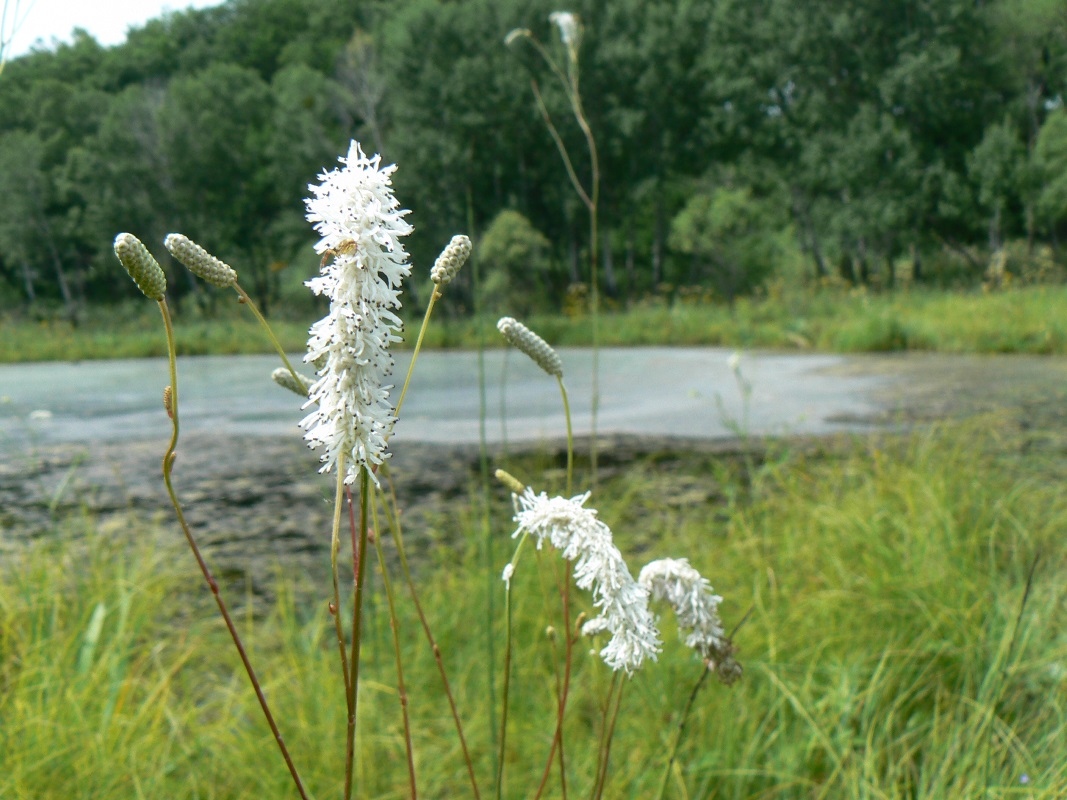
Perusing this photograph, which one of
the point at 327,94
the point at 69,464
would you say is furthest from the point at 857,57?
the point at 69,464

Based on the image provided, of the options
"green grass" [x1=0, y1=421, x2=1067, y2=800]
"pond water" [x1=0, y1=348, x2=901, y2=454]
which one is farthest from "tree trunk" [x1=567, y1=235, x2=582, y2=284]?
"green grass" [x1=0, y1=421, x2=1067, y2=800]

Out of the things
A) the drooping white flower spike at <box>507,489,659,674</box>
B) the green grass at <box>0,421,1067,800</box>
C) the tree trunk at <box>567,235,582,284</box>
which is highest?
the tree trunk at <box>567,235,582,284</box>

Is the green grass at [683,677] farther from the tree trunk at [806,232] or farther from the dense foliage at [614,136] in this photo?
the tree trunk at [806,232]

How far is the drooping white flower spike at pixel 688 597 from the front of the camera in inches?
30.8

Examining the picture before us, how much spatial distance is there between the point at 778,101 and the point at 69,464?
22.8 metres

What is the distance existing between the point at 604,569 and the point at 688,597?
0.77 feet

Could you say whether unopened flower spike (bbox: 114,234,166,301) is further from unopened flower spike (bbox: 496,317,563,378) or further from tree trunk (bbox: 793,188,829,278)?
tree trunk (bbox: 793,188,829,278)

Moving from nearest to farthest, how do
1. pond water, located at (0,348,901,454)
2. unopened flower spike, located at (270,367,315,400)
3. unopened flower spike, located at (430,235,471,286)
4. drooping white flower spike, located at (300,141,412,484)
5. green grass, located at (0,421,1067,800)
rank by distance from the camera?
drooping white flower spike, located at (300,141,412,484), unopened flower spike, located at (430,235,471,286), unopened flower spike, located at (270,367,315,400), green grass, located at (0,421,1067,800), pond water, located at (0,348,901,454)

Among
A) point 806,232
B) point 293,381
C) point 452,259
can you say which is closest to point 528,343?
point 452,259

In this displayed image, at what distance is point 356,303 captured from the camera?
1.42 feet

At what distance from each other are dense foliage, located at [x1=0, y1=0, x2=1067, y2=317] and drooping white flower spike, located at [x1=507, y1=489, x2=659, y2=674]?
49.8 feet

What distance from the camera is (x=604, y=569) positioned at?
0.59 metres

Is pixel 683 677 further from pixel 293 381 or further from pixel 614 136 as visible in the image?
pixel 614 136

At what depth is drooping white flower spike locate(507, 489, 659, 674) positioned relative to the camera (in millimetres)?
583
